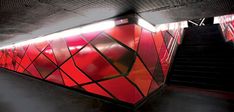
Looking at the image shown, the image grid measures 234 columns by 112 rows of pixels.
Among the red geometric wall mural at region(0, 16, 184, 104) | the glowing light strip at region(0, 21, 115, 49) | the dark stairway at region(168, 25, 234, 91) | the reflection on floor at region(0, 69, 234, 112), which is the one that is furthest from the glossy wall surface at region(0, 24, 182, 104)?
the dark stairway at region(168, 25, 234, 91)

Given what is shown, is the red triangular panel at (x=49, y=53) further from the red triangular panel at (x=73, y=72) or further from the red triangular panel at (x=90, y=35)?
the red triangular panel at (x=90, y=35)

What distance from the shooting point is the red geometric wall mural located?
279 centimetres

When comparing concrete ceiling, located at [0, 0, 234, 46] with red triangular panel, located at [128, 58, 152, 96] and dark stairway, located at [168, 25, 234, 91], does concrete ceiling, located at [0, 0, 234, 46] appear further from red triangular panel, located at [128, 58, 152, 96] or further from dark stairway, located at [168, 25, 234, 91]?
dark stairway, located at [168, 25, 234, 91]

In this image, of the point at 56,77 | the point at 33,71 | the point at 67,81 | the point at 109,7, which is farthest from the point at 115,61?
the point at 33,71

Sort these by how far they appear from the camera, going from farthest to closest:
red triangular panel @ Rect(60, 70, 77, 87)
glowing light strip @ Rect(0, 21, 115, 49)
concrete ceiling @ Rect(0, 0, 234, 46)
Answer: red triangular panel @ Rect(60, 70, 77, 87), glowing light strip @ Rect(0, 21, 115, 49), concrete ceiling @ Rect(0, 0, 234, 46)

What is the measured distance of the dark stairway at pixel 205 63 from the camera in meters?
3.74

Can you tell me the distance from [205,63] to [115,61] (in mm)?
3311

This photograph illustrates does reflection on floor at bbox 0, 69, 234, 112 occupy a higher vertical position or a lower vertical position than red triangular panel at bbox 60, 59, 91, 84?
lower

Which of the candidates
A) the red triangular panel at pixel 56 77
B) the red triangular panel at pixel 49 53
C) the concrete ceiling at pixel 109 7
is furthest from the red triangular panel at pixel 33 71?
the concrete ceiling at pixel 109 7

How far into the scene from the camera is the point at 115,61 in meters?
2.98

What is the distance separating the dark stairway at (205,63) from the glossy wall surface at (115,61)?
1.78ft

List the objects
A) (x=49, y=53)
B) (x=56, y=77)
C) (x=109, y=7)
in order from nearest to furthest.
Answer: (x=109, y=7)
(x=56, y=77)
(x=49, y=53)

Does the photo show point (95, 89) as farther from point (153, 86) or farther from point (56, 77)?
point (56, 77)

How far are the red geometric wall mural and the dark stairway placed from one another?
65 centimetres
